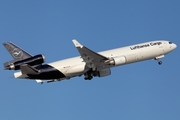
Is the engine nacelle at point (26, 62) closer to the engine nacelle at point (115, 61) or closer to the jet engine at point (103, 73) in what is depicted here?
the engine nacelle at point (115, 61)

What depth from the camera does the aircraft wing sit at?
52.1 m

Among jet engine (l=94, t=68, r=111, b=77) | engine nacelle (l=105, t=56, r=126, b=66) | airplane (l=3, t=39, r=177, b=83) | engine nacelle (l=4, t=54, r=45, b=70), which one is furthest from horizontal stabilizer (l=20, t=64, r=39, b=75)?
engine nacelle (l=105, t=56, r=126, b=66)

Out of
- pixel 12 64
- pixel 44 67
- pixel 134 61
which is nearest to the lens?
pixel 12 64

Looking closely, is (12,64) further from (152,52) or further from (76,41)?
(152,52)

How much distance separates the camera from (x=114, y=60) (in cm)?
5469

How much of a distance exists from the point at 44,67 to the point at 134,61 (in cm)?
1548

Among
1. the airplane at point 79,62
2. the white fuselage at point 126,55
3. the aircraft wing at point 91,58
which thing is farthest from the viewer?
the white fuselage at point 126,55

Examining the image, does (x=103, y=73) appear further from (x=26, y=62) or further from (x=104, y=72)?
(x=26, y=62)

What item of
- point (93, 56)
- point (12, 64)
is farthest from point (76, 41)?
point (12, 64)

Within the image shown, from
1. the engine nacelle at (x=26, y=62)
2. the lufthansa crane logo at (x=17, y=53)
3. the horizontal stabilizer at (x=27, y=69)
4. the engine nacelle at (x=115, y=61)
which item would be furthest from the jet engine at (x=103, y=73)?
the lufthansa crane logo at (x=17, y=53)

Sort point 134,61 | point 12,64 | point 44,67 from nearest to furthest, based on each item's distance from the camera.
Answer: point 12,64
point 44,67
point 134,61

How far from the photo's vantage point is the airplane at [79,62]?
166ft

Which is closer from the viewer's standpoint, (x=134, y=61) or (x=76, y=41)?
(x=76, y=41)

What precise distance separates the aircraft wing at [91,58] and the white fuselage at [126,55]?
1.20 metres
